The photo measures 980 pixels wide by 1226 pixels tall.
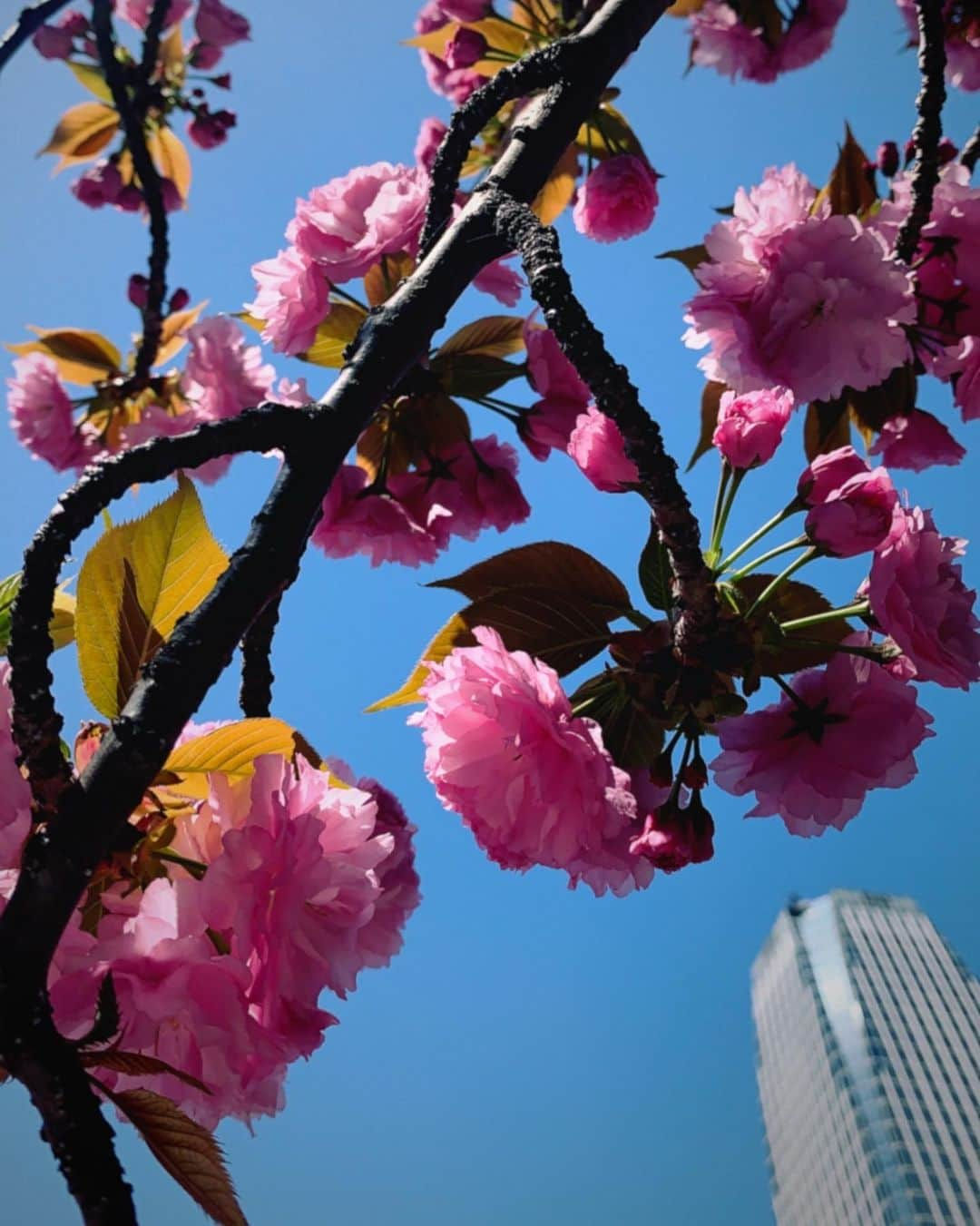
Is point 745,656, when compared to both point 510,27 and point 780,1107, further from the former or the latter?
point 780,1107

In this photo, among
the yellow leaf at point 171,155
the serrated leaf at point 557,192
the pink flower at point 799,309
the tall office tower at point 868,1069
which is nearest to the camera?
the pink flower at point 799,309

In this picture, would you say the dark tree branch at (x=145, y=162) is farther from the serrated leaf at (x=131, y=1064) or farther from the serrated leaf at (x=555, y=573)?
the serrated leaf at (x=131, y=1064)

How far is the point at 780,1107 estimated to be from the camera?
1146 inches

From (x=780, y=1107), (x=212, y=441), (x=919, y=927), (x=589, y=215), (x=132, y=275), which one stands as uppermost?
(x=919, y=927)

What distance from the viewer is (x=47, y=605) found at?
31 centimetres

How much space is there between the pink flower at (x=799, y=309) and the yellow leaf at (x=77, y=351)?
1.19m

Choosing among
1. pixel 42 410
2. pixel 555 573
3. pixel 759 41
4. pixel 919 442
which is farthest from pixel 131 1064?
pixel 759 41

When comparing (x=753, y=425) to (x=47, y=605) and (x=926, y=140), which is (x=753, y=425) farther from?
(x=47, y=605)

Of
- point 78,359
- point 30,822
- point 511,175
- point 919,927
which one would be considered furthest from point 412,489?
point 919,927

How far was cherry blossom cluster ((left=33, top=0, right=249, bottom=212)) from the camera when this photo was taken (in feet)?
5.81

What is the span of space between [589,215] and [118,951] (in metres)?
1.05

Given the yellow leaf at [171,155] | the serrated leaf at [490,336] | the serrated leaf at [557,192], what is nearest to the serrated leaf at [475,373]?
the serrated leaf at [490,336]

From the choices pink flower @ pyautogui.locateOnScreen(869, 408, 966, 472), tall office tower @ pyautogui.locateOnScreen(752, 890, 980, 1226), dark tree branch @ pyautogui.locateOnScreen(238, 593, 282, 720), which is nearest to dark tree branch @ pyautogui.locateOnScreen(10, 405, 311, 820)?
dark tree branch @ pyautogui.locateOnScreen(238, 593, 282, 720)

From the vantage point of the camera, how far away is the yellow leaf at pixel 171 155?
1932 millimetres
